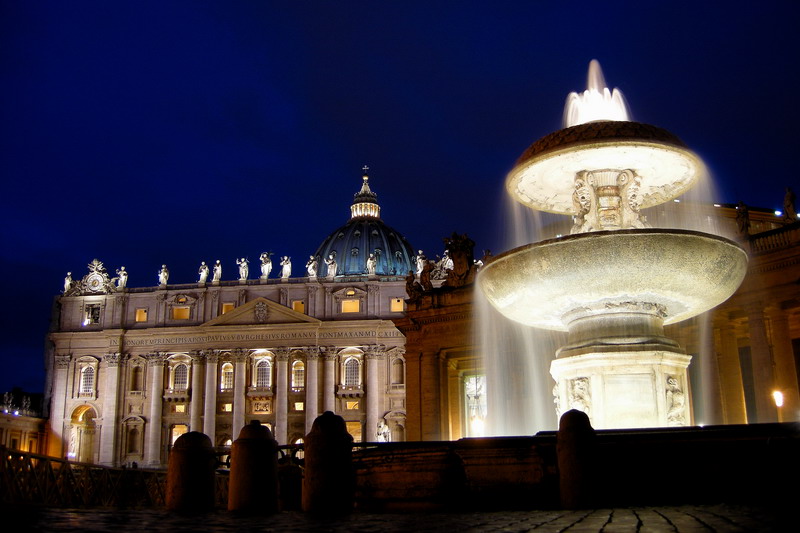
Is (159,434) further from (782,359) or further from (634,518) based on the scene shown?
(634,518)

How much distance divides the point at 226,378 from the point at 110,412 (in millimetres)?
9439

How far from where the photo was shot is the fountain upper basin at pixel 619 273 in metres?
11.9

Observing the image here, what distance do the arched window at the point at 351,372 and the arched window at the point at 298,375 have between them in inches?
130

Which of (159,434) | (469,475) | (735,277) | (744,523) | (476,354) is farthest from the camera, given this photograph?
(159,434)

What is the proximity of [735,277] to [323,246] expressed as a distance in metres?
86.0

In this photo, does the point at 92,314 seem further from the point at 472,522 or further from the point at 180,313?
the point at 472,522

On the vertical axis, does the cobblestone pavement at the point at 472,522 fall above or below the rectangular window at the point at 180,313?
below

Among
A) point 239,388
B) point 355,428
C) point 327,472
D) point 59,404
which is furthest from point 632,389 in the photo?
point 59,404

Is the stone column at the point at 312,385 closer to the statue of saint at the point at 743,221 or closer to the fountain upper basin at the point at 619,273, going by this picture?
the statue of saint at the point at 743,221

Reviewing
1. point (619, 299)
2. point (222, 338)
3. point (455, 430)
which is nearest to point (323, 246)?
point (222, 338)

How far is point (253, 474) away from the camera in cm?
978

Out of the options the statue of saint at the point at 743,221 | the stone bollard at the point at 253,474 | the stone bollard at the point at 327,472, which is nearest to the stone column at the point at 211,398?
the statue of saint at the point at 743,221

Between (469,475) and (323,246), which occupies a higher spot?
(323,246)

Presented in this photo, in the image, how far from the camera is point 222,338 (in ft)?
220
